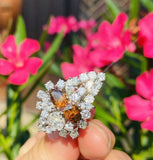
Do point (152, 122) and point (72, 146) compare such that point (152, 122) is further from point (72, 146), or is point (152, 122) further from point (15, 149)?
point (15, 149)

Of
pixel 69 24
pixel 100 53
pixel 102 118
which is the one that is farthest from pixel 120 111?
pixel 69 24

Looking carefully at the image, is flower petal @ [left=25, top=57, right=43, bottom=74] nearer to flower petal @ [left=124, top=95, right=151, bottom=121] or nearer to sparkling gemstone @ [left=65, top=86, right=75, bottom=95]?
flower petal @ [left=124, top=95, right=151, bottom=121]

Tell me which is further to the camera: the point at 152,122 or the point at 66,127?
the point at 152,122

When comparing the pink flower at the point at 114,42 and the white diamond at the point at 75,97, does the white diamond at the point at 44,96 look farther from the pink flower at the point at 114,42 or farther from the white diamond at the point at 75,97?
the pink flower at the point at 114,42

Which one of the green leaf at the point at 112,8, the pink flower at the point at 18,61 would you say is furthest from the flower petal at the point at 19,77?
the green leaf at the point at 112,8

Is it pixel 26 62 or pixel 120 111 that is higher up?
pixel 26 62

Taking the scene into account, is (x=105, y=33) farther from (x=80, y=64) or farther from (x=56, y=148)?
(x=56, y=148)

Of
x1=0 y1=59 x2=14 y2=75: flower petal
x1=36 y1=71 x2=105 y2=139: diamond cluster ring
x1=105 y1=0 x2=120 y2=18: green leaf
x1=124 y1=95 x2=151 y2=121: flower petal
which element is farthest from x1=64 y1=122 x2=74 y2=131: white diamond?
x1=105 y1=0 x2=120 y2=18: green leaf

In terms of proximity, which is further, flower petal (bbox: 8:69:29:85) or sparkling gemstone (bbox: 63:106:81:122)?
flower petal (bbox: 8:69:29:85)
